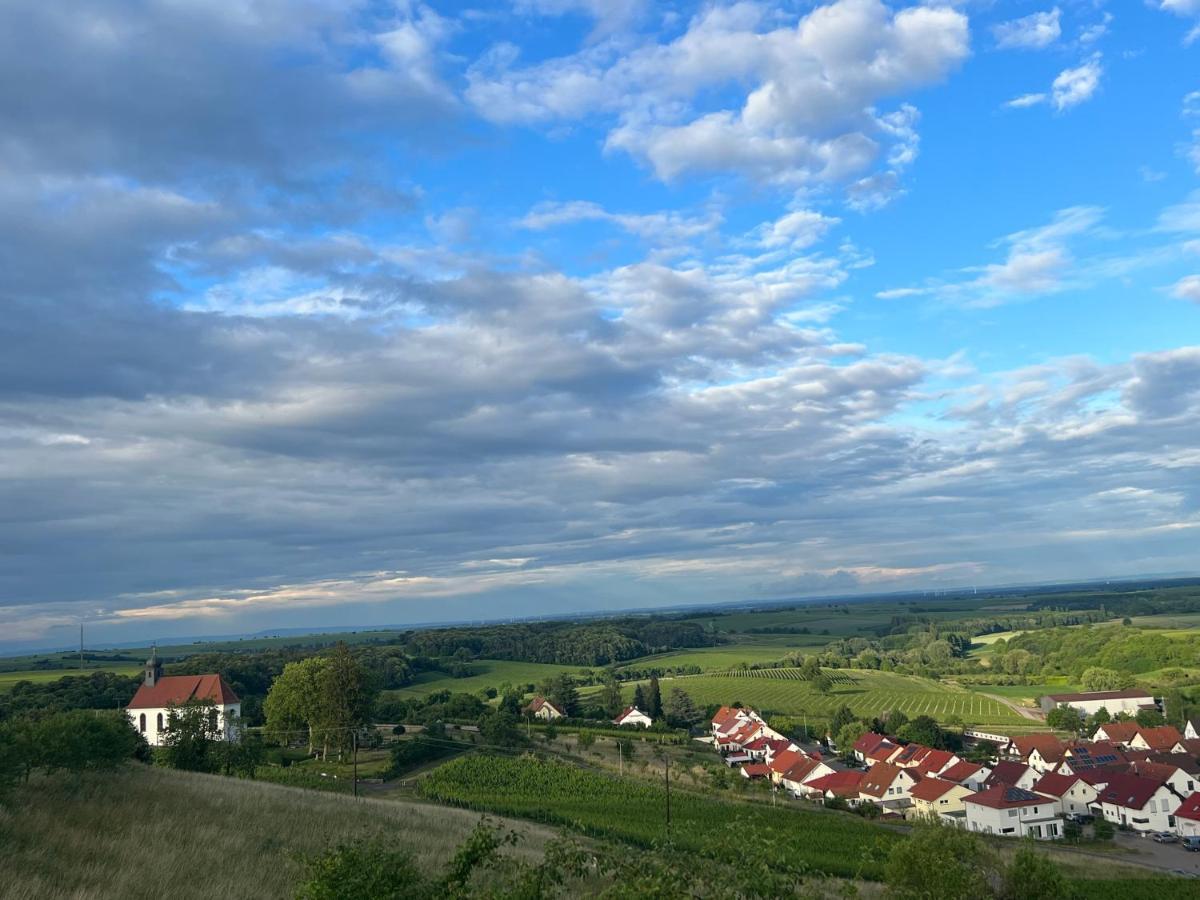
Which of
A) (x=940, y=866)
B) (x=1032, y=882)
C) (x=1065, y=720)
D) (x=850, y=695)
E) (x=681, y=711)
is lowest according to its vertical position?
(x=1065, y=720)

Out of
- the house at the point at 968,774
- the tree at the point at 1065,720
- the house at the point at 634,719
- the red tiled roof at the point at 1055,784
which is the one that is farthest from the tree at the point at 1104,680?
the house at the point at 634,719

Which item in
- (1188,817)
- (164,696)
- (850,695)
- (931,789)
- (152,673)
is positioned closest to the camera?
(1188,817)

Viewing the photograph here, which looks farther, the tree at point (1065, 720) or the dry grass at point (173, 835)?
the tree at point (1065, 720)

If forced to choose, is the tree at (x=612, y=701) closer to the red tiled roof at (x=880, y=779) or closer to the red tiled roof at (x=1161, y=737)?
the red tiled roof at (x=880, y=779)

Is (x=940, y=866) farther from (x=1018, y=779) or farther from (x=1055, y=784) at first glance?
(x=1018, y=779)

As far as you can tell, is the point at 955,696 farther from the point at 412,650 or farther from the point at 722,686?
the point at 412,650

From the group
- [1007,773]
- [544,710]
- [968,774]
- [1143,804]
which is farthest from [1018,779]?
[544,710]
